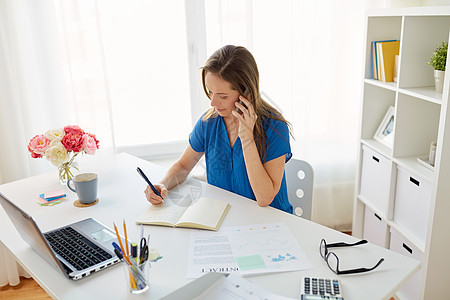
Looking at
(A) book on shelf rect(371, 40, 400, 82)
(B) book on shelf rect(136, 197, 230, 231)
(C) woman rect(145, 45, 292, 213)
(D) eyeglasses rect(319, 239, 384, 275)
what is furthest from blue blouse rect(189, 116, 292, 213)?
(A) book on shelf rect(371, 40, 400, 82)

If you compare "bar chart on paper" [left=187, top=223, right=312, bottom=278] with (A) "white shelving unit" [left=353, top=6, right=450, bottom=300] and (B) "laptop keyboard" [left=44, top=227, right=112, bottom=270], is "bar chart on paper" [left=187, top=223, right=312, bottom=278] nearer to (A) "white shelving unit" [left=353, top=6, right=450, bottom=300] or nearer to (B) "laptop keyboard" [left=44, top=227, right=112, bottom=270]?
(B) "laptop keyboard" [left=44, top=227, right=112, bottom=270]

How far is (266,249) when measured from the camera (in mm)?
1293

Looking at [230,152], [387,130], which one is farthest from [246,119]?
[387,130]

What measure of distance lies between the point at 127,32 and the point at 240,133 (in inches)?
46.1

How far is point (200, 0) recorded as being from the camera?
8.28 ft

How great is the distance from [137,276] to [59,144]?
816 millimetres

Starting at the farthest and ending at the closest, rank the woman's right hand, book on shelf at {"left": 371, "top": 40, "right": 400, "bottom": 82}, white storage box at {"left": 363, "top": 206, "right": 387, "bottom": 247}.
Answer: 1. white storage box at {"left": 363, "top": 206, "right": 387, "bottom": 247}
2. book on shelf at {"left": 371, "top": 40, "right": 400, "bottom": 82}
3. the woman's right hand

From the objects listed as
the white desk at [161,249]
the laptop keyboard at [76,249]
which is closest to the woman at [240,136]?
the white desk at [161,249]

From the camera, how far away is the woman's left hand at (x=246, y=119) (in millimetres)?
1680

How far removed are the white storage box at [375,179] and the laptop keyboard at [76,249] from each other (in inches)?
62.7

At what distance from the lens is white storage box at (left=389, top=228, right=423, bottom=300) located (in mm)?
2102

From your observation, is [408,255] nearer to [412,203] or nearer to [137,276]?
[412,203]

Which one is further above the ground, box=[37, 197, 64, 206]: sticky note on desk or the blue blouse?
the blue blouse

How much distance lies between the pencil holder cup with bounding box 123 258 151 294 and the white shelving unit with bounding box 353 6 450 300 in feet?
4.45
